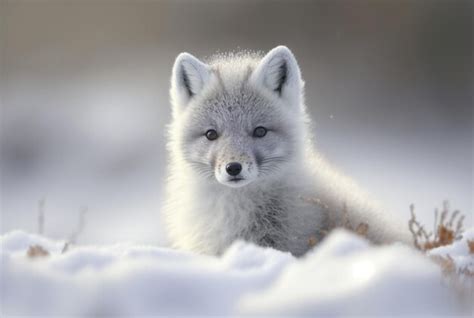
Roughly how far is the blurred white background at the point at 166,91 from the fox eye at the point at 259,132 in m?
7.68

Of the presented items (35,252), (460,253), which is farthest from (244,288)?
(460,253)

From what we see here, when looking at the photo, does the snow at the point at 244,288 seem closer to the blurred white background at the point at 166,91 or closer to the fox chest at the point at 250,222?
the fox chest at the point at 250,222

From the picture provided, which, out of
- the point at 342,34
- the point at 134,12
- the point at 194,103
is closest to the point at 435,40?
the point at 342,34

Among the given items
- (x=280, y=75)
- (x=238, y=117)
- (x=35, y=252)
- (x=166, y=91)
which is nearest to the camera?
(x=35, y=252)

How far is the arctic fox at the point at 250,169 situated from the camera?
451 centimetres

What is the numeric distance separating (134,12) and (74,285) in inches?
678

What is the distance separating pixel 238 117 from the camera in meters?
4.76

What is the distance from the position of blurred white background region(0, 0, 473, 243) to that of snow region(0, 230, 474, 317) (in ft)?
31.9

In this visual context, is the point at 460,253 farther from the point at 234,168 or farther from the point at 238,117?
the point at 238,117

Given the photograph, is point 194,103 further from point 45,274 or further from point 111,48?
point 111,48

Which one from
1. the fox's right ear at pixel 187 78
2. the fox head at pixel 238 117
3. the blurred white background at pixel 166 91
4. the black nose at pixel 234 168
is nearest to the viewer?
the black nose at pixel 234 168

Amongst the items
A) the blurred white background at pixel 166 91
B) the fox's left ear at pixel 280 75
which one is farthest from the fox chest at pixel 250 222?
the blurred white background at pixel 166 91

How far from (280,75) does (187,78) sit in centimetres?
68

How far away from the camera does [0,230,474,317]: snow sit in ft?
7.51
